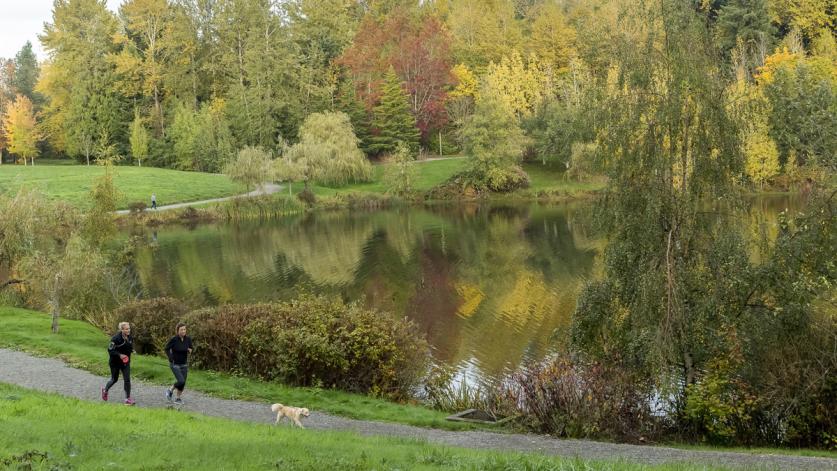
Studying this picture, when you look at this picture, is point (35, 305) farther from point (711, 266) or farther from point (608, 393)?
point (711, 266)

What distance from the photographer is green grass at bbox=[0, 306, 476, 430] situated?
16.0 meters

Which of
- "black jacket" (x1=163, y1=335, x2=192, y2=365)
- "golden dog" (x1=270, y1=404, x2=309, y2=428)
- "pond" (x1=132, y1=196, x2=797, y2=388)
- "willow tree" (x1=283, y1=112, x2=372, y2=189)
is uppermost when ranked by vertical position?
"willow tree" (x1=283, y1=112, x2=372, y2=189)

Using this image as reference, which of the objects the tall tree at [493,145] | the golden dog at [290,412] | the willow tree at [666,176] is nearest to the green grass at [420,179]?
the tall tree at [493,145]

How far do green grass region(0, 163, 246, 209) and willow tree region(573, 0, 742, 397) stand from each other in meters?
56.8

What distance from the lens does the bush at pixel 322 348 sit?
717 inches

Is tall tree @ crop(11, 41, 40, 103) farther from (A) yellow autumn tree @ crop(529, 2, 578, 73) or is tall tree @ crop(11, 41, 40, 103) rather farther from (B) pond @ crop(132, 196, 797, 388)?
(A) yellow autumn tree @ crop(529, 2, 578, 73)

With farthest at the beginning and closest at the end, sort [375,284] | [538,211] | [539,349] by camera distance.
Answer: [538,211]
[375,284]
[539,349]

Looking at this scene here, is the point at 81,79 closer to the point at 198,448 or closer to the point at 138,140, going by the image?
the point at 138,140

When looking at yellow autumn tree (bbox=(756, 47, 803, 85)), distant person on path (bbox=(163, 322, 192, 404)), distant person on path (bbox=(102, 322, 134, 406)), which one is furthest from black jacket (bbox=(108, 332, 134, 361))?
yellow autumn tree (bbox=(756, 47, 803, 85))

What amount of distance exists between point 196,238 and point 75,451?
46168mm

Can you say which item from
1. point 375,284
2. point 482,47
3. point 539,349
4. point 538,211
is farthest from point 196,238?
point 482,47

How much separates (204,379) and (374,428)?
621 cm

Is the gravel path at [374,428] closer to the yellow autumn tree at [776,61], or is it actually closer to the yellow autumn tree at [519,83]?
the yellow autumn tree at [776,61]

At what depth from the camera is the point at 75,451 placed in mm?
9539
